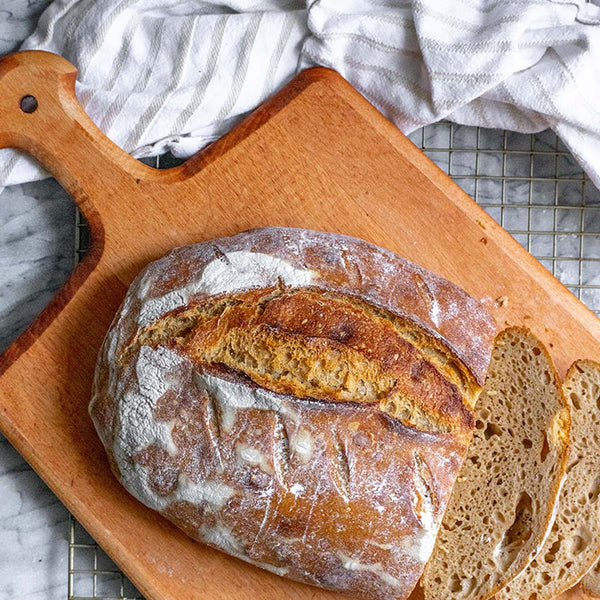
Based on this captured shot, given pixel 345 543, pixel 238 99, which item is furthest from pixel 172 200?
pixel 345 543

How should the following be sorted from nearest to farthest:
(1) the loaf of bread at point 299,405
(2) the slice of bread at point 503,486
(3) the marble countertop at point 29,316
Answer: (1) the loaf of bread at point 299,405
(2) the slice of bread at point 503,486
(3) the marble countertop at point 29,316

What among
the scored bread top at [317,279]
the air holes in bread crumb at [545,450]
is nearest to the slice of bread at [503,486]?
the air holes in bread crumb at [545,450]

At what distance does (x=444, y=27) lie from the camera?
6.89ft

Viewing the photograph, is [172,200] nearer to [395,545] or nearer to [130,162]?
[130,162]

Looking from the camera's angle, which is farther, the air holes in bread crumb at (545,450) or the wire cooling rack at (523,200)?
the wire cooling rack at (523,200)

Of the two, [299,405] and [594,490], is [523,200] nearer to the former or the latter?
[594,490]

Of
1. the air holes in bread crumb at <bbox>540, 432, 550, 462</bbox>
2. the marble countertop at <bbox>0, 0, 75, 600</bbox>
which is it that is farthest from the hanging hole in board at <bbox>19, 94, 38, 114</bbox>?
the air holes in bread crumb at <bbox>540, 432, 550, 462</bbox>

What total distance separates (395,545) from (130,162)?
1.34 meters

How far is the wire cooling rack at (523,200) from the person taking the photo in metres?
2.30

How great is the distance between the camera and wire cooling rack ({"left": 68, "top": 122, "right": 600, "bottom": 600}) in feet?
7.54

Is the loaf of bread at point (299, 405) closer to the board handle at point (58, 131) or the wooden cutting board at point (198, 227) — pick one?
the wooden cutting board at point (198, 227)

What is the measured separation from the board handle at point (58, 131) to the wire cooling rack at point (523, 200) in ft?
0.59

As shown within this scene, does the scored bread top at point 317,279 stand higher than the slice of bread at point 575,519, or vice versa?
the scored bread top at point 317,279

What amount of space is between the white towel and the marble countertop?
0.40 ft
